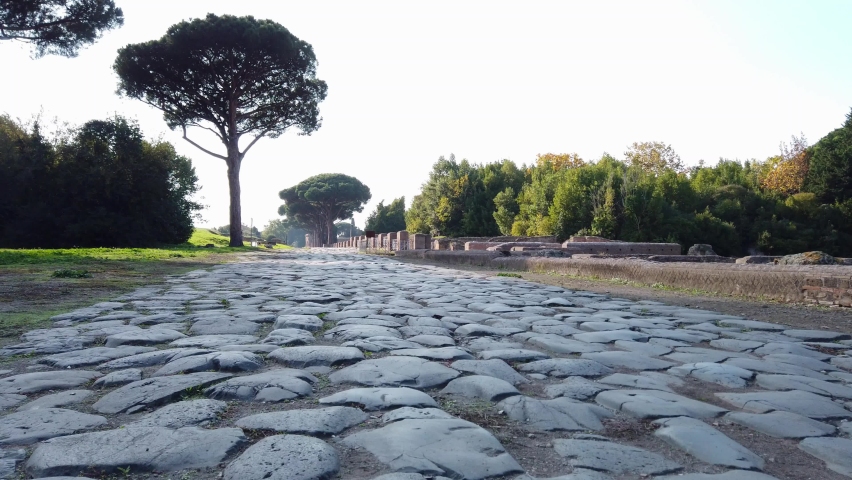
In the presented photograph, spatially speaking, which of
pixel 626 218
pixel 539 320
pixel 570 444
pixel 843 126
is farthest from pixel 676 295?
pixel 843 126

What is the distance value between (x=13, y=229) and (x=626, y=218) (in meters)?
26.0

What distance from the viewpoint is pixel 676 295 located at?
6.24 metres

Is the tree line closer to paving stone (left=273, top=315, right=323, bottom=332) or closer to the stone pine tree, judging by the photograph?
the stone pine tree

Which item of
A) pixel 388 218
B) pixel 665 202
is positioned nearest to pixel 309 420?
pixel 665 202

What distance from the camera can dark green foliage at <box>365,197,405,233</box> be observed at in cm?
5588

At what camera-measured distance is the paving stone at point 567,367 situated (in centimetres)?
264

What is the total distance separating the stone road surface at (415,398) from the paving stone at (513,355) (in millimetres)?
17

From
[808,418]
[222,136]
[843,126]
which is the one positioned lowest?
[808,418]

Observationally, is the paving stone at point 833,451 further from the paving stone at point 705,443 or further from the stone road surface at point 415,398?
the paving stone at point 705,443

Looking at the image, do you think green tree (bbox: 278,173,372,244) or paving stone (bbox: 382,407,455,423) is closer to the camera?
paving stone (bbox: 382,407,455,423)

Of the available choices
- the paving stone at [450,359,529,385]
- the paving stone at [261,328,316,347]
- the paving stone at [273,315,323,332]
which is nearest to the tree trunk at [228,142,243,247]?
the paving stone at [273,315,323,332]

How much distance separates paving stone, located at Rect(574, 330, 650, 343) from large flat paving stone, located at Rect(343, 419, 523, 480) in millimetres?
1905

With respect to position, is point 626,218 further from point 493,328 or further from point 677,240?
point 493,328

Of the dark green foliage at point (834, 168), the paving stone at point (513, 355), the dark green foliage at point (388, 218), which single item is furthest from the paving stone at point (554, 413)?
the dark green foliage at point (388, 218)
